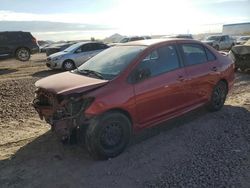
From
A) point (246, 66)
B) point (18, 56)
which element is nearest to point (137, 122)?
point (246, 66)

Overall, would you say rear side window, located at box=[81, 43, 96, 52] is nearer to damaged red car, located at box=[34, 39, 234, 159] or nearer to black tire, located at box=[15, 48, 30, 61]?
black tire, located at box=[15, 48, 30, 61]

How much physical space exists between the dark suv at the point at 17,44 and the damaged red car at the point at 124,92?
14632mm

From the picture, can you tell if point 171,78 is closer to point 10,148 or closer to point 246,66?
point 10,148

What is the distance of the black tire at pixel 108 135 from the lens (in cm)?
497

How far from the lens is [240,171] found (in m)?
4.72

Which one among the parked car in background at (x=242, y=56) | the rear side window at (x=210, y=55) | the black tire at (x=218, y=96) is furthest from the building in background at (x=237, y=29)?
the rear side window at (x=210, y=55)

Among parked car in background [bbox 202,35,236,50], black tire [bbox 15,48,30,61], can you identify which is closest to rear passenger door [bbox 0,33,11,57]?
→ black tire [bbox 15,48,30,61]

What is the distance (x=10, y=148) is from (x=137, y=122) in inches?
89.9

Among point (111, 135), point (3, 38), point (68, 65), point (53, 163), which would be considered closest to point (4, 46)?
point (3, 38)

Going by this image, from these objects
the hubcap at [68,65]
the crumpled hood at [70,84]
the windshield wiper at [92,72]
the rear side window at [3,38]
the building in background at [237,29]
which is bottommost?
the building in background at [237,29]

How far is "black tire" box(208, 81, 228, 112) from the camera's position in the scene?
23.7 ft

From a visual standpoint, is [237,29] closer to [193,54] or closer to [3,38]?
[3,38]

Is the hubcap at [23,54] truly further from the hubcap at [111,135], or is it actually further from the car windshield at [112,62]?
the hubcap at [111,135]

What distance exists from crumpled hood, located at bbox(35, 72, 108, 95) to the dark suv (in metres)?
15.0
